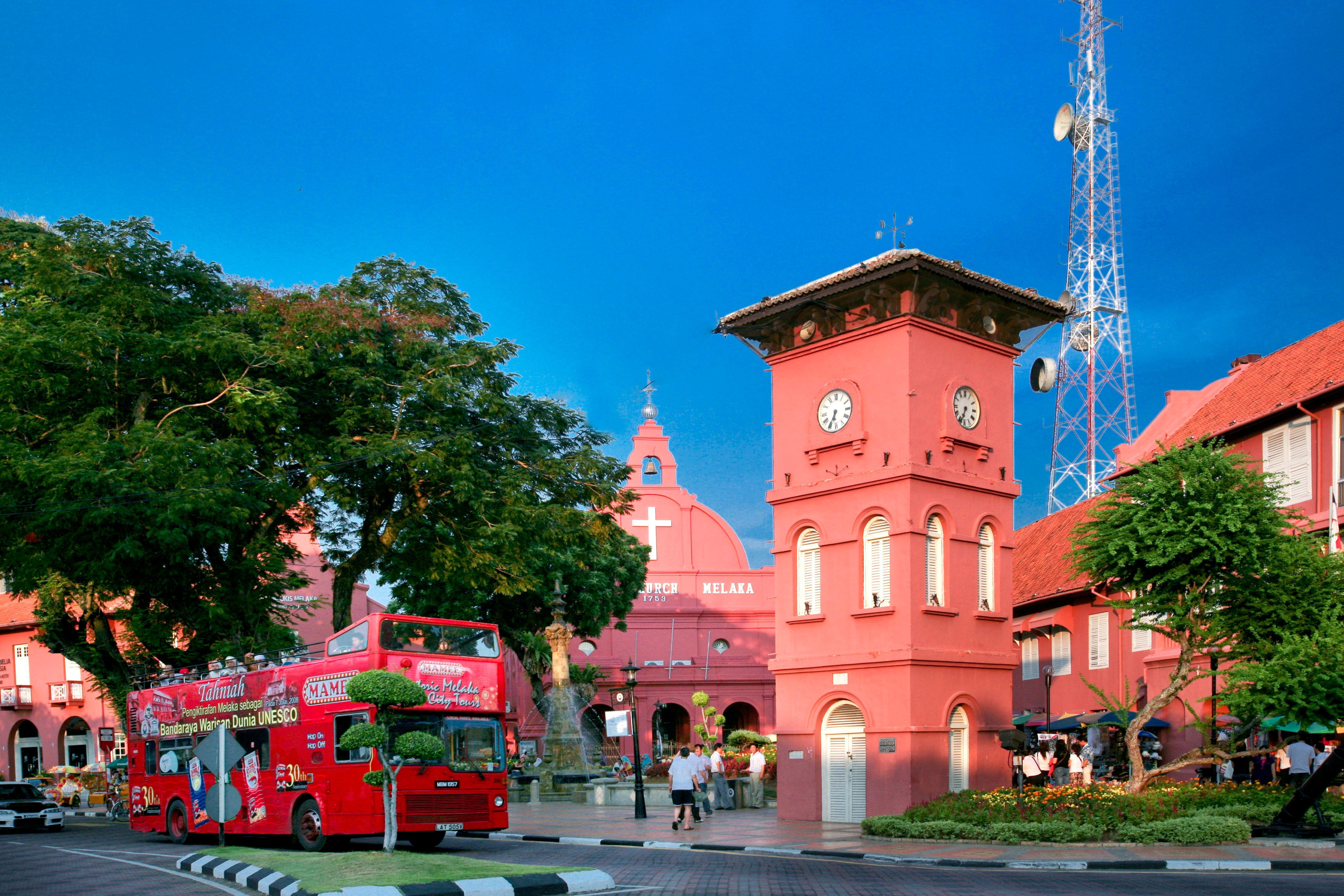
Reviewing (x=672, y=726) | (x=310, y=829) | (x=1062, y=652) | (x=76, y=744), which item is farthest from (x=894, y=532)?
(x=76, y=744)

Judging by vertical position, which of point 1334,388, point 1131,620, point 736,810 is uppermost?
point 1334,388

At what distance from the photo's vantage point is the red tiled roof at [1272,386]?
26.5 metres

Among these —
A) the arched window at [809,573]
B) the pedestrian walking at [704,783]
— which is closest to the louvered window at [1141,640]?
the arched window at [809,573]

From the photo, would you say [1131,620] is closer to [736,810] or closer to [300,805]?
[736,810]

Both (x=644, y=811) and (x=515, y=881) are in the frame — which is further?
(x=644, y=811)

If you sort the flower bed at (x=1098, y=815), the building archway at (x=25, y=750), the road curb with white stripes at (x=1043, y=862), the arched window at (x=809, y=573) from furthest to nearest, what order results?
the building archway at (x=25, y=750) → the arched window at (x=809, y=573) → the flower bed at (x=1098, y=815) → the road curb with white stripes at (x=1043, y=862)

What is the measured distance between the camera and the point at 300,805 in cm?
2088

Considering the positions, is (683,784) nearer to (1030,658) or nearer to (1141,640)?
(1141,640)

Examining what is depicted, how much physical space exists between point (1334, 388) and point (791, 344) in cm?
1106

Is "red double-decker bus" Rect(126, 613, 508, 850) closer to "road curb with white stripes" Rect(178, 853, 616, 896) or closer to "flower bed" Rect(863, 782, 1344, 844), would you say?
"road curb with white stripes" Rect(178, 853, 616, 896)

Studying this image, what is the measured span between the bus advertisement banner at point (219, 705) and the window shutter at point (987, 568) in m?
14.0

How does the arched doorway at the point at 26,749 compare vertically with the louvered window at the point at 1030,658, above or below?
below

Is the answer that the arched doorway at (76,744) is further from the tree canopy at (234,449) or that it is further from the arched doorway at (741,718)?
the arched doorway at (741,718)

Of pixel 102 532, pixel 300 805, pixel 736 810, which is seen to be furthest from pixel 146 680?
pixel 736 810
